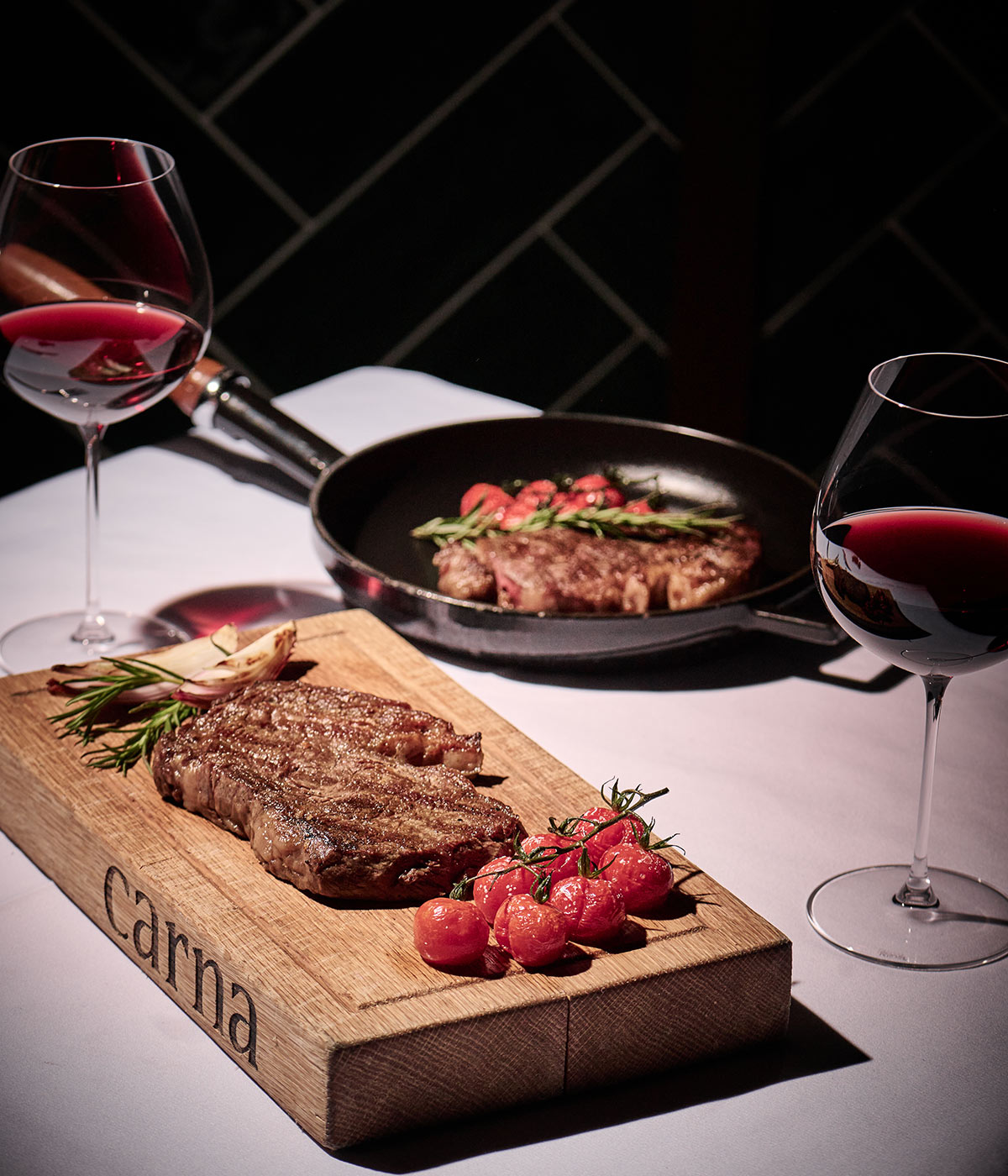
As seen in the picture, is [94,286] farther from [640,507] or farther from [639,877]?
[639,877]

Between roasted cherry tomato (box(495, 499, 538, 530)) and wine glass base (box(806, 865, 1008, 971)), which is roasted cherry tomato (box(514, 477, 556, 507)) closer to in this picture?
roasted cherry tomato (box(495, 499, 538, 530))

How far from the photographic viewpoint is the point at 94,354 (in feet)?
4.70

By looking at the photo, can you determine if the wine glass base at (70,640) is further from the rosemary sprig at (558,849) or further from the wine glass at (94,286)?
the rosemary sprig at (558,849)

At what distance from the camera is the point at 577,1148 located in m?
0.92

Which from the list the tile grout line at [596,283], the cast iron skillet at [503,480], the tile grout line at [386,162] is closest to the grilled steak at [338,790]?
the cast iron skillet at [503,480]

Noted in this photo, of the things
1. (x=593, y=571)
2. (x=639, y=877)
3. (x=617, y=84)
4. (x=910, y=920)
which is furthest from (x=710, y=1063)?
(x=617, y=84)

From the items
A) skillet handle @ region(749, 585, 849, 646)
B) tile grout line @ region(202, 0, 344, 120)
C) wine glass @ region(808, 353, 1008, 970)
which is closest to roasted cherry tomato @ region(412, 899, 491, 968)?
wine glass @ region(808, 353, 1008, 970)

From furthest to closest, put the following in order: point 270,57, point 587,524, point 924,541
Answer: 1. point 270,57
2. point 587,524
3. point 924,541

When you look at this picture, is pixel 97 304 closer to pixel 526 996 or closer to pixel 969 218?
pixel 526 996

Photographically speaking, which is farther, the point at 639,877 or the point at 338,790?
the point at 338,790

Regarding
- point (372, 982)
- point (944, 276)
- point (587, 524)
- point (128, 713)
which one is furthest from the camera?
point (944, 276)

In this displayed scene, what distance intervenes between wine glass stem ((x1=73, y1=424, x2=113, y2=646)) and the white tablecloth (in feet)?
0.42

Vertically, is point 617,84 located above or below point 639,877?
above

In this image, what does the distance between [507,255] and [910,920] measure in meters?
2.89
